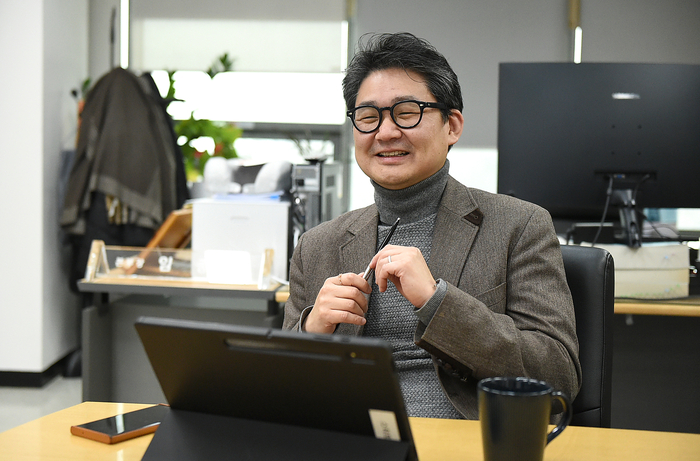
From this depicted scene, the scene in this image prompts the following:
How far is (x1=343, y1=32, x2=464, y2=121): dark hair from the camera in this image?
4.53ft

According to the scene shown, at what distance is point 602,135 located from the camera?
1.99 m

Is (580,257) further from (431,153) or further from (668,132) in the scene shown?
(668,132)

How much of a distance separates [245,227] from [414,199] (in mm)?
1212

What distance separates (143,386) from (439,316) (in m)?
2.05

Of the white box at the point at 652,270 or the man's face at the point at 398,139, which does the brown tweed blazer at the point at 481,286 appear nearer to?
the man's face at the point at 398,139

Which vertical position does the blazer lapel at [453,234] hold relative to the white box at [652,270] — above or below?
above

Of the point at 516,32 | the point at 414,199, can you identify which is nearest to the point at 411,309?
the point at 414,199

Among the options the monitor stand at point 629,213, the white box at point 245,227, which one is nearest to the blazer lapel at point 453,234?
the monitor stand at point 629,213

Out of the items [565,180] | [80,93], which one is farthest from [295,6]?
[565,180]

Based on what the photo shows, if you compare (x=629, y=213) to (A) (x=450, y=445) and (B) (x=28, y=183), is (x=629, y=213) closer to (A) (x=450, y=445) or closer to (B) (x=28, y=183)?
(A) (x=450, y=445)

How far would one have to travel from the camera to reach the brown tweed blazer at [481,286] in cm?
112

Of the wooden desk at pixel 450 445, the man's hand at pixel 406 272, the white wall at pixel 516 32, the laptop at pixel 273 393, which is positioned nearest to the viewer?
the laptop at pixel 273 393

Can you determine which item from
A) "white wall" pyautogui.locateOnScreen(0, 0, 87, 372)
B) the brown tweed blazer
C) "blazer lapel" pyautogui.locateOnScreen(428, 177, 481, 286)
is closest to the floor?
"white wall" pyautogui.locateOnScreen(0, 0, 87, 372)

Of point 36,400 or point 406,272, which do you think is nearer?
point 406,272
